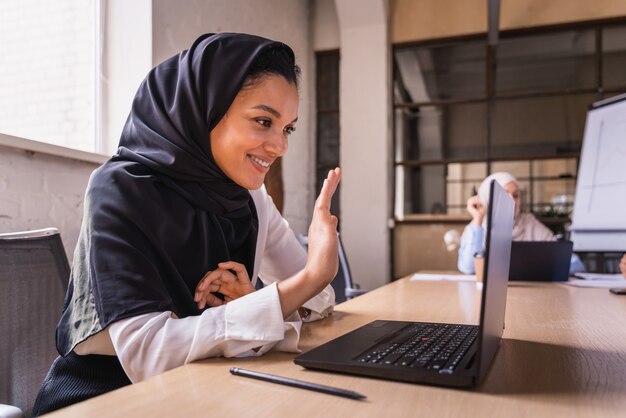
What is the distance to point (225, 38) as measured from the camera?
1057 millimetres

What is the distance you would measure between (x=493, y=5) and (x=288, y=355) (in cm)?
→ 282

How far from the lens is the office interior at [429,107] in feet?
13.2

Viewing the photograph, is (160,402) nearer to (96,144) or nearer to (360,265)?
(96,144)

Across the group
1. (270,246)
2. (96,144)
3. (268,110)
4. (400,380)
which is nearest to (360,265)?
(96,144)

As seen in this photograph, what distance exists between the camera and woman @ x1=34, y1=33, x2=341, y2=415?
0.77m

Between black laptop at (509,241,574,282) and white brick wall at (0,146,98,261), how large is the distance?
5.47 feet

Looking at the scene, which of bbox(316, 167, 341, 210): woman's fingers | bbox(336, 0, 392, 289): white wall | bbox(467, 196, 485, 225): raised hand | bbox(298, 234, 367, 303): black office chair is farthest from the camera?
bbox(336, 0, 392, 289): white wall

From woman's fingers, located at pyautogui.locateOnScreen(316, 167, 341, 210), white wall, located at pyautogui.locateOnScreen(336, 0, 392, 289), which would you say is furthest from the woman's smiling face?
white wall, located at pyautogui.locateOnScreen(336, 0, 392, 289)

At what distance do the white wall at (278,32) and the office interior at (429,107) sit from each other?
0.02m

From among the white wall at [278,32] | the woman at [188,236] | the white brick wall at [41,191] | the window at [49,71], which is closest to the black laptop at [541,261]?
the woman at [188,236]

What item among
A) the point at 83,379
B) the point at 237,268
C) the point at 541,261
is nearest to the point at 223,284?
the point at 237,268

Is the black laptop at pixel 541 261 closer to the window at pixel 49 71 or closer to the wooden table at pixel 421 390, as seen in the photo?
the wooden table at pixel 421 390

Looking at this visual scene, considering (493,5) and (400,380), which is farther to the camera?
(493,5)

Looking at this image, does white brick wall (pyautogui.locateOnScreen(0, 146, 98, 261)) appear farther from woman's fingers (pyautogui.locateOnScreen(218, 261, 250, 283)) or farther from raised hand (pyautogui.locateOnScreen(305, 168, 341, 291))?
raised hand (pyautogui.locateOnScreen(305, 168, 341, 291))
